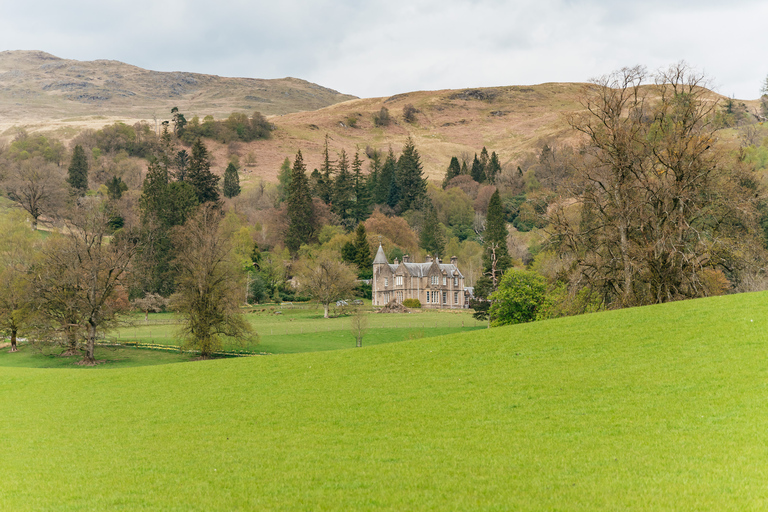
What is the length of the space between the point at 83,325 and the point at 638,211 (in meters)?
43.4

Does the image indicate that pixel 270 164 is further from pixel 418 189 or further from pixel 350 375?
pixel 350 375

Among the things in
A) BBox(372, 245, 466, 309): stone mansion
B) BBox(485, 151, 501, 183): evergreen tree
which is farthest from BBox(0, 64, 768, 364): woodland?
BBox(485, 151, 501, 183): evergreen tree

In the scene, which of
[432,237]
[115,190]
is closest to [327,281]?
[432,237]

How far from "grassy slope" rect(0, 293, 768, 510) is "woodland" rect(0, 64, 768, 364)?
10077 millimetres

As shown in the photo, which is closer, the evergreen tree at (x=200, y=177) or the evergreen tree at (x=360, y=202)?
the evergreen tree at (x=200, y=177)

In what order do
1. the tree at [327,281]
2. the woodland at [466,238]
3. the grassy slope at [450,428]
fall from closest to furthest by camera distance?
the grassy slope at [450,428]
the woodland at [466,238]
the tree at [327,281]

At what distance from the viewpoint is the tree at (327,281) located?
78.1 metres

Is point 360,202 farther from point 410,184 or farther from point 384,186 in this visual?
point 410,184

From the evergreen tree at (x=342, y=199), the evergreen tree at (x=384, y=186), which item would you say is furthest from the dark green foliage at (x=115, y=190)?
the evergreen tree at (x=384, y=186)

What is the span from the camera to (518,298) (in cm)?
5075

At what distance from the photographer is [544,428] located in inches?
514

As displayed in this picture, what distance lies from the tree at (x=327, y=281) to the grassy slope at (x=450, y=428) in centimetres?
5139

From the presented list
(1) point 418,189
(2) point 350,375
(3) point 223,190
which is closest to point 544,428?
(2) point 350,375

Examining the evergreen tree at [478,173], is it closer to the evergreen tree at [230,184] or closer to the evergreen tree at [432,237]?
the evergreen tree at [432,237]
